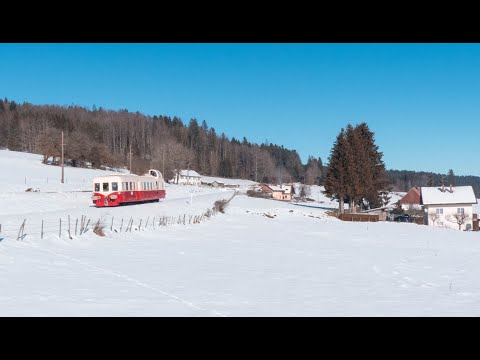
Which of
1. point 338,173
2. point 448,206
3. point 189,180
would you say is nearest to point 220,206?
point 338,173

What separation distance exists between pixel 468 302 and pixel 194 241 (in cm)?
1281

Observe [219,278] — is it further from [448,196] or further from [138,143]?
[138,143]

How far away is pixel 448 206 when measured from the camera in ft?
176

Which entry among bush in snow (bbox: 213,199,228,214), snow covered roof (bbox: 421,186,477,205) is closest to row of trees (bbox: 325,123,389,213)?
snow covered roof (bbox: 421,186,477,205)

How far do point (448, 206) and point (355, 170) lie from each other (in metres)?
12.2
